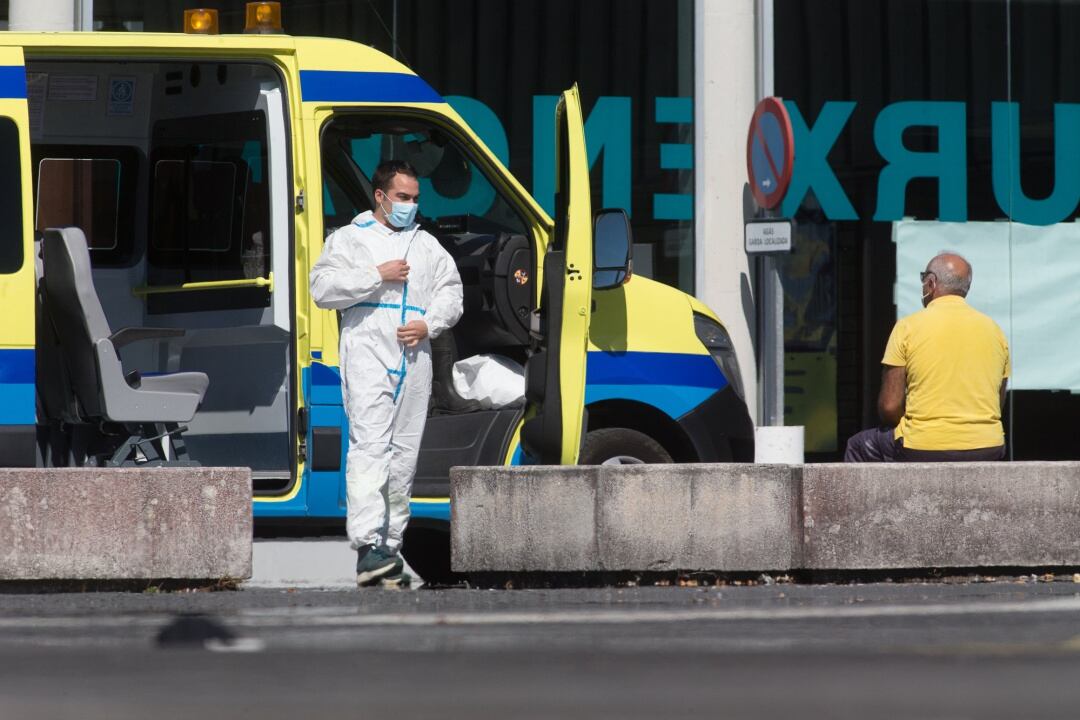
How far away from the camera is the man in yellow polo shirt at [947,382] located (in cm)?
768

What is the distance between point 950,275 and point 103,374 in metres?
3.65

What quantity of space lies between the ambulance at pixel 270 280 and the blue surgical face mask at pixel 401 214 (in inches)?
21.8

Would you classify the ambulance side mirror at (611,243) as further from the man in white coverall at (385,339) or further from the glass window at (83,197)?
the glass window at (83,197)

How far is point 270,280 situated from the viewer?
27.2ft

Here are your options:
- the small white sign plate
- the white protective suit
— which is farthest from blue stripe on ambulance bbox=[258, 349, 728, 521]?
the small white sign plate

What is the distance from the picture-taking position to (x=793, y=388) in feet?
41.4

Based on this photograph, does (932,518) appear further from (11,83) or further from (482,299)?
(11,83)

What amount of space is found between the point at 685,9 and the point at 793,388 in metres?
2.72

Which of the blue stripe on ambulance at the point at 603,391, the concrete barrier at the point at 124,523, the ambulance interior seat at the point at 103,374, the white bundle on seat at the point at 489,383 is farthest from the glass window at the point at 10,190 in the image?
the white bundle on seat at the point at 489,383

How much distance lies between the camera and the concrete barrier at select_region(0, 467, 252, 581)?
6758mm

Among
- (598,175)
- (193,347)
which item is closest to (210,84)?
(193,347)

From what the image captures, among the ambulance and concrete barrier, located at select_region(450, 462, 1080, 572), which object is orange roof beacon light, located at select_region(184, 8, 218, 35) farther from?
concrete barrier, located at select_region(450, 462, 1080, 572)

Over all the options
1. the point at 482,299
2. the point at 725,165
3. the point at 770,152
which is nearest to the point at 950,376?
the point at 482,299

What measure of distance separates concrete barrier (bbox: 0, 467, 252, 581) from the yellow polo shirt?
9.30ft
